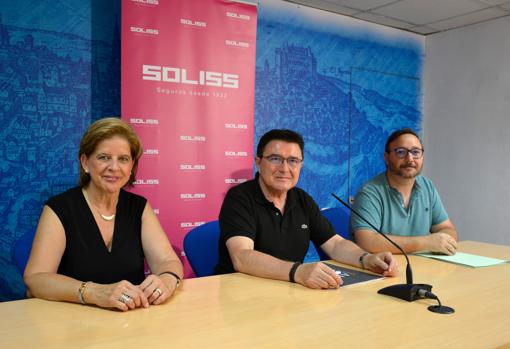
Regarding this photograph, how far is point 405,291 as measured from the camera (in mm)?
1496

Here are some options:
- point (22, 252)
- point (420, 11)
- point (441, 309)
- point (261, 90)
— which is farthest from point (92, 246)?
point (420, 11)

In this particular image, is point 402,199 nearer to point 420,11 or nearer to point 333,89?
point 333,89

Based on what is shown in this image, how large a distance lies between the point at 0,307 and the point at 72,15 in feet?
7.67

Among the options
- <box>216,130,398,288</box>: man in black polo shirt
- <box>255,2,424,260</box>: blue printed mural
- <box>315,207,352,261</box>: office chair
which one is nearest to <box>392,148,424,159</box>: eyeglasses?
<box>315,207,352,261</box>: office chair

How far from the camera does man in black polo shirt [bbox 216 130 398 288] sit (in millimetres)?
1930

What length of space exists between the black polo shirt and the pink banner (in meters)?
1.12

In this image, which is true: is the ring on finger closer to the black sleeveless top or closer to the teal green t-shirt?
the black sleeveless top

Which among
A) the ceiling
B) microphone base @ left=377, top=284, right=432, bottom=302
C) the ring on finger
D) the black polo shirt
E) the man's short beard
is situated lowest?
microphone base @ left=377, top=284, right=432, bottom=302

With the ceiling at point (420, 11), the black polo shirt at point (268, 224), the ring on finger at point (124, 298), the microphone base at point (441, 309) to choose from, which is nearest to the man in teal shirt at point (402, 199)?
the black polo shirt at point (268, 224)

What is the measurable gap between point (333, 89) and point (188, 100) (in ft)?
5.76

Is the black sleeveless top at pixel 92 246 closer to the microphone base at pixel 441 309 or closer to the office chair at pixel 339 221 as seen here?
the microphone base at pixel 441 309

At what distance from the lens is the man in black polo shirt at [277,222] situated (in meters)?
1.93

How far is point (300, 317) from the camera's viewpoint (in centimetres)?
130

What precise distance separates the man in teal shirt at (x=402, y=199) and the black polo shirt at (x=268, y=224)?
0.31m
